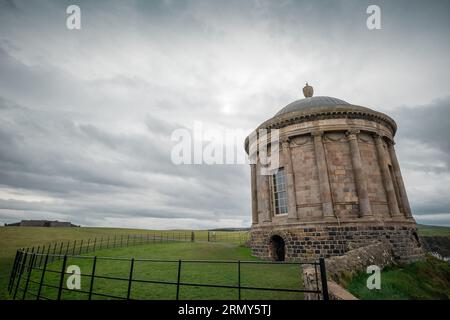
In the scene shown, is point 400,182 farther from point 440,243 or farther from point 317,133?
point 440,243

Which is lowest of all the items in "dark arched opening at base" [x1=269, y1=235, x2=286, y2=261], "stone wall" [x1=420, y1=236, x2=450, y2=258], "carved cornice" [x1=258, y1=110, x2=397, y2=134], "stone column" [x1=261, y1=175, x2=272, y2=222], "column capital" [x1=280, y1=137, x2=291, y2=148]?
"stone wall" [x1=420, y1=236, x2=450, y2=258]

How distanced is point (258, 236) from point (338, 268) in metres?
9.41

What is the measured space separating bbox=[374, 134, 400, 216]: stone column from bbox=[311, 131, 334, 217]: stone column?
4.38 m

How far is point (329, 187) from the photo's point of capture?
1560cm

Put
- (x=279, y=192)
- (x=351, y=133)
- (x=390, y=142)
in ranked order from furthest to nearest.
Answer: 1. (x=390, y=142)
2. (x=279, y=192)
3. (x=351, y=133)

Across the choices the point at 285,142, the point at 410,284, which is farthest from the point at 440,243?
the point at 410,284

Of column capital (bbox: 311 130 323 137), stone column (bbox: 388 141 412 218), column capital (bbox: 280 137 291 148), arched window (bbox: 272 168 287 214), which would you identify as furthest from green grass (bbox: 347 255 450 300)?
column capital (bbox: 280 137 291 148)

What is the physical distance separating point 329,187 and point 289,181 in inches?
103

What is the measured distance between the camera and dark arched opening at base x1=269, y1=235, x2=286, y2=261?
16750mm

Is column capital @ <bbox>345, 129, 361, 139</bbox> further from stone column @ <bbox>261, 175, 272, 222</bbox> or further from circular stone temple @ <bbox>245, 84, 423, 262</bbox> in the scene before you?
stone column @ <bbox>261, 175, 272, 222</bbox>

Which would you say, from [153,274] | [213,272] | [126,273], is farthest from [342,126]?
[126,273]

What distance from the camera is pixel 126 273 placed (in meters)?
12.3

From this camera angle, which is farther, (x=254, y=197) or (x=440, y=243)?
(x=440, y=243)
